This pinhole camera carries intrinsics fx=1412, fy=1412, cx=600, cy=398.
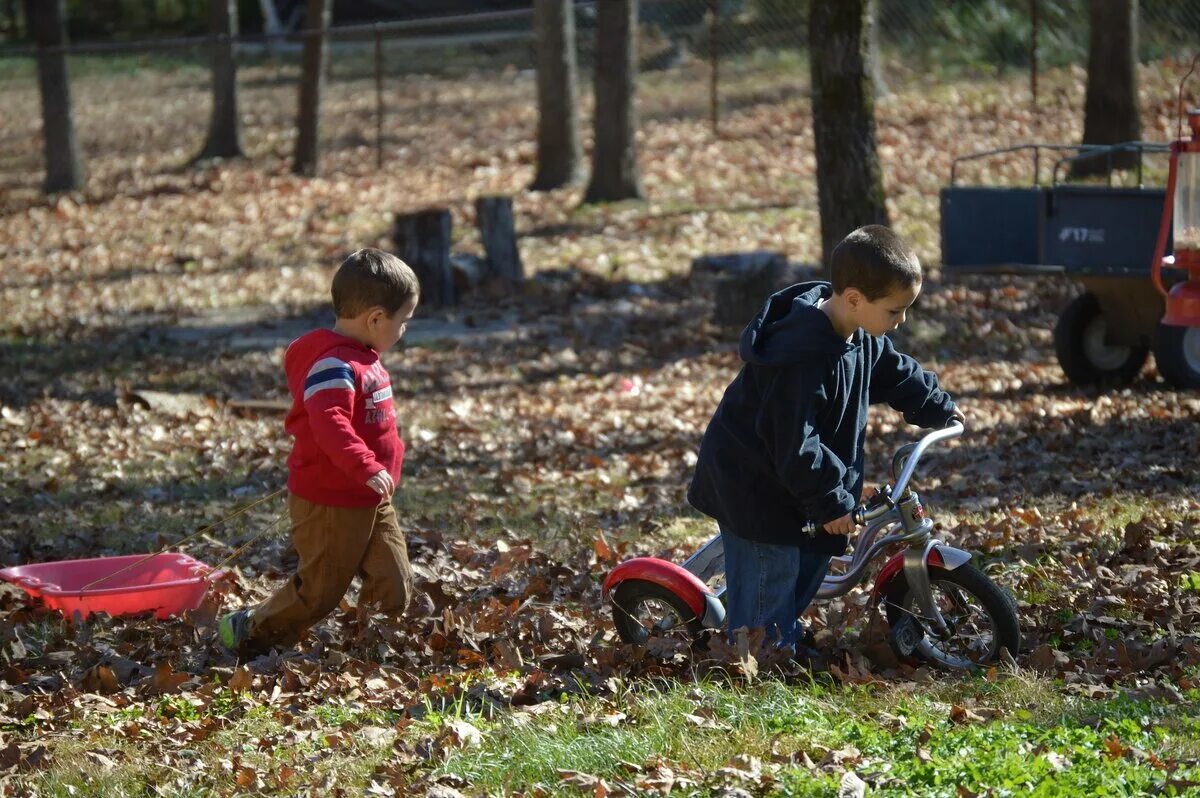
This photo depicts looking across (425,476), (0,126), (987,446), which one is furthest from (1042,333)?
(0,126)

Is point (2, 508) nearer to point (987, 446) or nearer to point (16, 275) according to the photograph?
point (987, 446)

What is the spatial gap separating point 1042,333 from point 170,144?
15.1 m

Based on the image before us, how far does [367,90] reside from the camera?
25.2 m

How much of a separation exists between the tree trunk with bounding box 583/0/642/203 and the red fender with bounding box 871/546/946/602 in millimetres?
12240

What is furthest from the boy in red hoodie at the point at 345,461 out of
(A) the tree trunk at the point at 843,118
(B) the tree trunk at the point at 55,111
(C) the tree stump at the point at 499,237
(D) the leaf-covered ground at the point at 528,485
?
(B) the tree trunk at the point at 55,111

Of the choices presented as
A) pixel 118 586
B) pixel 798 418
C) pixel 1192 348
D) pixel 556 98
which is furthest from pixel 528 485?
pixel 556 98

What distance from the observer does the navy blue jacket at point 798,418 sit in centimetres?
449

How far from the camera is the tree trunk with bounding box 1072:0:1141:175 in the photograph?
15.7 meters

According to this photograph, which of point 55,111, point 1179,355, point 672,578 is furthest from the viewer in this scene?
point 55,111

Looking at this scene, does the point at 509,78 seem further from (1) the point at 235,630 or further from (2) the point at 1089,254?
(1) the point at 235,630

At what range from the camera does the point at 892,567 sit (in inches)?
194

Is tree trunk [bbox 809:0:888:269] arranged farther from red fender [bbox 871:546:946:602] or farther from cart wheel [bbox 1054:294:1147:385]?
red fender [bbox 871:546:946:602]

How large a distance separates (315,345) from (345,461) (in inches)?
18.3

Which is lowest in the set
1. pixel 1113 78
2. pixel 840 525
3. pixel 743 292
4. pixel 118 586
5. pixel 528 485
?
pixel 528 485
